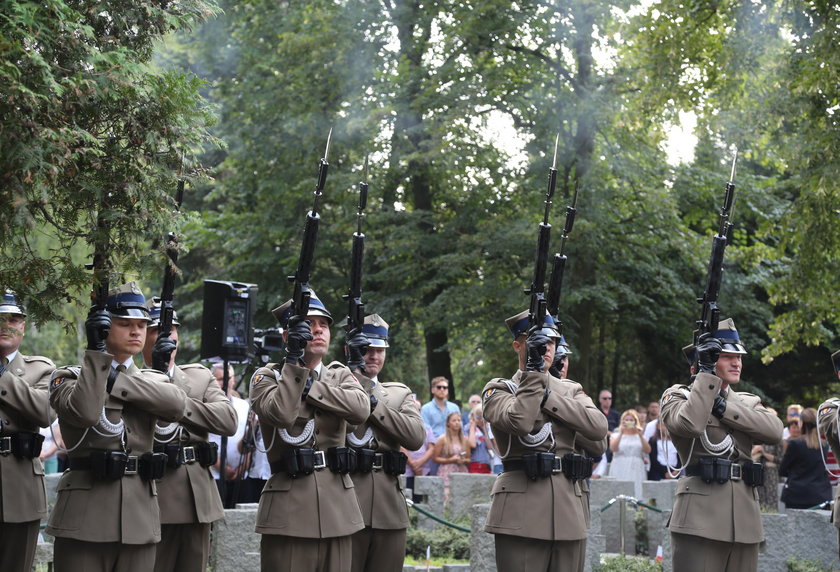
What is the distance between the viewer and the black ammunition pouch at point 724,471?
7.63 meters

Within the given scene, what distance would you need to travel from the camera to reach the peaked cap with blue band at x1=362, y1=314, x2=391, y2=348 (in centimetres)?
830

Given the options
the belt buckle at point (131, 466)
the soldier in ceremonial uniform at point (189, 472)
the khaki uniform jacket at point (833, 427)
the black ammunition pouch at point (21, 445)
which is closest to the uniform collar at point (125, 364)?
the belt buckle at point (131, 466)

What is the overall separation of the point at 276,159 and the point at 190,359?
693cm

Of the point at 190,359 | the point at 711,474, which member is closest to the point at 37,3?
Answer: the point at 711,474

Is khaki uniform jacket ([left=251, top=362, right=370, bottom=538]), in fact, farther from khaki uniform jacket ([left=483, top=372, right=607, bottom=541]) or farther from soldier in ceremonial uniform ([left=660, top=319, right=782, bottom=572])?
soldier in ceremonial uniform ([left=660, top=319, right=782, bottom=572])

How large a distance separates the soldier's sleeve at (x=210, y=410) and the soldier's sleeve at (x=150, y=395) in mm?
1029

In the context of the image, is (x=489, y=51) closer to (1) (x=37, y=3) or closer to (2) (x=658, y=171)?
(2) (x=658, y=171)

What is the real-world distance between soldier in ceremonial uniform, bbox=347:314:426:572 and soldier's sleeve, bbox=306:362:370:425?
0.70 metres

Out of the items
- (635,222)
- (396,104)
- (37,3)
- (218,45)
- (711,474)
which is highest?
(218,45)

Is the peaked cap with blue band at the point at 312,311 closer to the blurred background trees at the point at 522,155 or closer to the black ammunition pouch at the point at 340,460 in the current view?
the black ammunition pouch at the point at 340,460

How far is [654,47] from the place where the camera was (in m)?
Answer: 17.5

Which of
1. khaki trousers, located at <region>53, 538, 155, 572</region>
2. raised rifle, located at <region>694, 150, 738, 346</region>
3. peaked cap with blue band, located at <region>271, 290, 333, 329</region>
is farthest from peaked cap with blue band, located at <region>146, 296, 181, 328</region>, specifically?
raised rifle, located at <region>694, 150, 738, 346</region>

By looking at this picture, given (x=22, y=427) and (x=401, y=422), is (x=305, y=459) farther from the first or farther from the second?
(x=22, y=427)

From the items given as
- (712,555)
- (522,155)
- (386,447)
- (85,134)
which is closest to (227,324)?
(386,447)
